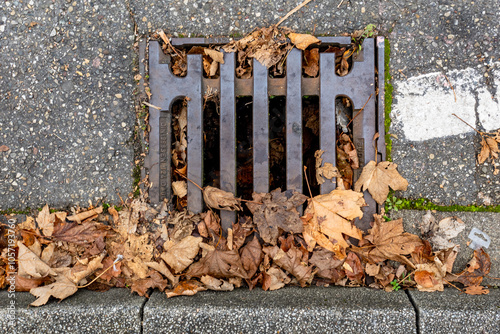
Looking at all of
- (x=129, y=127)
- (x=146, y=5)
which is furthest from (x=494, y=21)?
(x=129, y=127)

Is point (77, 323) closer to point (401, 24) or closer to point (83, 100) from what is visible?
point (83, 100)

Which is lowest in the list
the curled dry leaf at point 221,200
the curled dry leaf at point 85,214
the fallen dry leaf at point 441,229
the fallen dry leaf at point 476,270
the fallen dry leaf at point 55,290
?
the fallen dry leaf at point 55,290

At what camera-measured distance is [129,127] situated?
180cm

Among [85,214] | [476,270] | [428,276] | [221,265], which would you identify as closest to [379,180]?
[428,276]

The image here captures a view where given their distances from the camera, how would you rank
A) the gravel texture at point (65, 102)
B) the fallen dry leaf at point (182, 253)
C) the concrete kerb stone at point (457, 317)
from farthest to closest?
the gravel texture at point (65, 102)
the fallen dry leaf at point (182, 253)
the concrete kerb stone at point (457, 317)

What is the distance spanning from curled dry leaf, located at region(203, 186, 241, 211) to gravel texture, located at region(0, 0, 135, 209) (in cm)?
49

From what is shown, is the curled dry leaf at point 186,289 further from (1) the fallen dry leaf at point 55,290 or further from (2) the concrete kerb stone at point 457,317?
(2) the concrete kerb stone at point 457,317

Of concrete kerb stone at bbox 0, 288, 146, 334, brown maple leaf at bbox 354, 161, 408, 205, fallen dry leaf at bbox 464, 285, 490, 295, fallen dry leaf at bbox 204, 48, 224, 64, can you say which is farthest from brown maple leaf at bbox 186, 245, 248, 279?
fallen dry leaf at bbox 464, 285, 490, 295

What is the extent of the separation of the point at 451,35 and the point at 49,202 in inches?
97.6

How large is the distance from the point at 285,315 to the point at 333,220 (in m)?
0.53

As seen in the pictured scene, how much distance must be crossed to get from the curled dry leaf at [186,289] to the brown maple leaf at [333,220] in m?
0.63

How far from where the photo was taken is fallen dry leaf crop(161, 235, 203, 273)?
168 cm

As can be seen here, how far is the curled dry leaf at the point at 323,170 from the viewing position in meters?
1.71

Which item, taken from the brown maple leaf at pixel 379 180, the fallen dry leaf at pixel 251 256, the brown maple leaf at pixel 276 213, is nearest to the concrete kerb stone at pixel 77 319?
the fallen dry leaf at pixel 251 256
